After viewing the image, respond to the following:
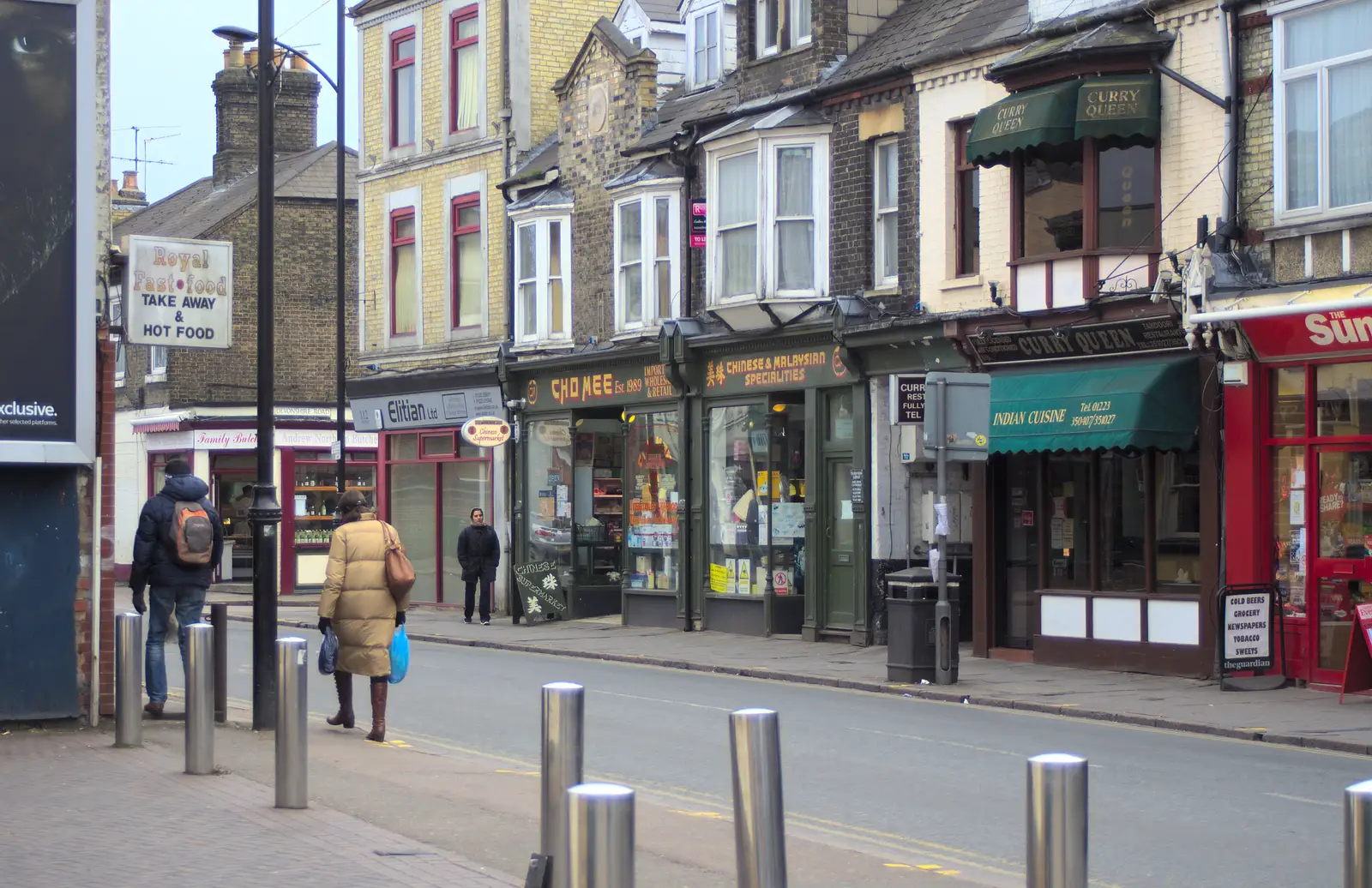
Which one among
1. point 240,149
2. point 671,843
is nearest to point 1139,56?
point 671,843

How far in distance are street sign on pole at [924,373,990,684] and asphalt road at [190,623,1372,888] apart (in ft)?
3.33

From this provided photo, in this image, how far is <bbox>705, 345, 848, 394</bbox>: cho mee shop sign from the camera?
79.7ft

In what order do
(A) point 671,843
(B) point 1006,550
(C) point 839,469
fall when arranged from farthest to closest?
(C) point 839,469, (B) point 1006,550, (A) point 671,843

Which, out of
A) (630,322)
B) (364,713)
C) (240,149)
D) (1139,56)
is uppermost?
(240,149)

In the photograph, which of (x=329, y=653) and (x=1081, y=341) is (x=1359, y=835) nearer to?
(x=329, y=653)

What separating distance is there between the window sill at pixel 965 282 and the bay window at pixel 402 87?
598 inches

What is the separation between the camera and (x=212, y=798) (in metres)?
10.0

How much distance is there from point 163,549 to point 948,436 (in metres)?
8.14

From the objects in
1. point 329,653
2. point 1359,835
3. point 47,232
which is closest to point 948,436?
point 329,653

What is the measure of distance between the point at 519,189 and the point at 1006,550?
497 inches

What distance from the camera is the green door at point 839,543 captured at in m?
24.2

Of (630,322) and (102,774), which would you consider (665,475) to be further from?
(102,774)

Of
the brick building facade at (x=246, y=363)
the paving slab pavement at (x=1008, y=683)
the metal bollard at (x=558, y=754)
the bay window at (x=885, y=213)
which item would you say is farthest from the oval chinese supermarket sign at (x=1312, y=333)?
the brick building facade at (x=246, y=363)

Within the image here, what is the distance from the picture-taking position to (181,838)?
8797 mm
